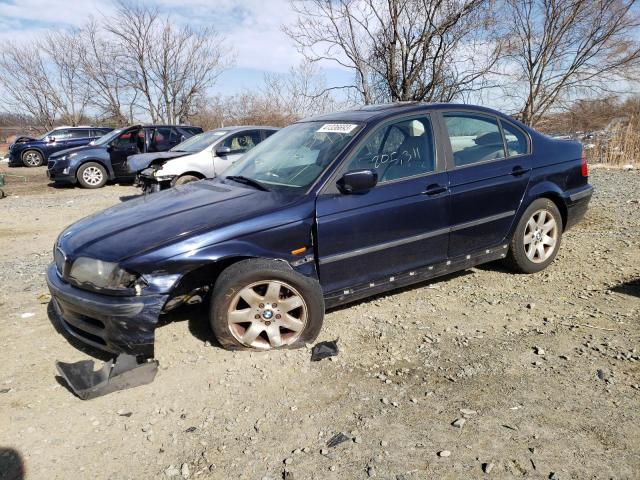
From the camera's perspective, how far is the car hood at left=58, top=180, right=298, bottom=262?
9.82ft

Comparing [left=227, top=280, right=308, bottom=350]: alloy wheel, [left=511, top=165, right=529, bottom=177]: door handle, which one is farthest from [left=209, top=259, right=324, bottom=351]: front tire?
[left=511, top=165, right=529, bottom=177]: door handle

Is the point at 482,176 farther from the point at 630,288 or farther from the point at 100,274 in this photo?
the point at 100,274

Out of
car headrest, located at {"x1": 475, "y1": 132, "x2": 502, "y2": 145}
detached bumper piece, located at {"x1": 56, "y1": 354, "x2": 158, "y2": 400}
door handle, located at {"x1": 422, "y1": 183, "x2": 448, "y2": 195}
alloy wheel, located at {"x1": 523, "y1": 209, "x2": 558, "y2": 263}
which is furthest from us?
alloy wheel, located at {"x1": 523, "y1": 209, "x2": 558, "y2": 263}

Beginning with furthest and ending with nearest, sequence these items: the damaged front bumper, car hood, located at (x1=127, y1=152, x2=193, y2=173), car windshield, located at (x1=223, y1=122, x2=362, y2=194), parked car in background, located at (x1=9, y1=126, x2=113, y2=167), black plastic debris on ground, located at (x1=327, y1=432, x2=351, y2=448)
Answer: parked car in background, located at (x1=9, y1=126, x2=113, y2=167), car hood, located at (x1=127, y1=152, x2=193, y2=173), the damaged front bumper, car windshield, located at (x1=223, y1=122, x2=362, y2=194), black plastic debris on ground, located at (x1=327, y1=432, x2=351, y2=448)

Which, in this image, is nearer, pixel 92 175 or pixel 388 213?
pixel 388 213

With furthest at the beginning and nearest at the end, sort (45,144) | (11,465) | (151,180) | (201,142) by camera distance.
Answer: (45,144)
(201,142)
(151,180)
(11,465)

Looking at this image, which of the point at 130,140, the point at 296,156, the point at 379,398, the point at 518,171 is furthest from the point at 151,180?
the point at 379,398

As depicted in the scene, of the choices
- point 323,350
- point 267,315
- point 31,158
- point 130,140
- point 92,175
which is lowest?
point 323,350

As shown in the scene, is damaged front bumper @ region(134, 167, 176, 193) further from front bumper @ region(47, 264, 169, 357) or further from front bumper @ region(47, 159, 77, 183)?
front bumper @ region(47, 264, 169, 357)

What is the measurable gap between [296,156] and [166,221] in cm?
123

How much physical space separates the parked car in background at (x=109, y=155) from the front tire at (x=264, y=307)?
413 inches

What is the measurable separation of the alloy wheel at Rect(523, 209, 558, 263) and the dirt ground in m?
0.33

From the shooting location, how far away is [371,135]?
3613 millimetres

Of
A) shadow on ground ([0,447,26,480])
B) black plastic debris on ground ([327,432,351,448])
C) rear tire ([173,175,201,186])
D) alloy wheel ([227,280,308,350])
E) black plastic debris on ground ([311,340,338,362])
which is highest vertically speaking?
rear tire ([173,175,201,186])
